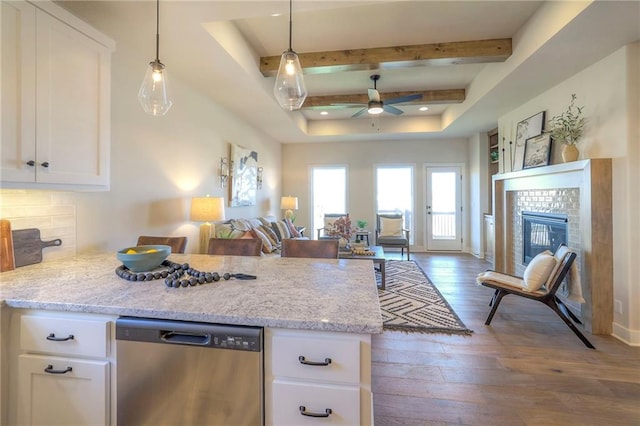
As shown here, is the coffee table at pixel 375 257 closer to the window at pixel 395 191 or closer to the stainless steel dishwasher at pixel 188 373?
the window at pixel 395 191

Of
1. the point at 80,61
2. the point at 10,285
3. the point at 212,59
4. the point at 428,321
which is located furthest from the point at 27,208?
the point at 428,321

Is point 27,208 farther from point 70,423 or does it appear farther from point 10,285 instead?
point 70,423

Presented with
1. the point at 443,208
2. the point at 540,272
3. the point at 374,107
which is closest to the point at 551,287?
the point at 540,272

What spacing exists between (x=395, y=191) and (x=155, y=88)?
604cm

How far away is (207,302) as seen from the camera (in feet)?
3.67

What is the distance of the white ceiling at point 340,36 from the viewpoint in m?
2.07

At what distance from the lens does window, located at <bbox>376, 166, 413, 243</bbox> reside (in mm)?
6977

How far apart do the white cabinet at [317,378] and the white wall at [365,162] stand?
6.24m

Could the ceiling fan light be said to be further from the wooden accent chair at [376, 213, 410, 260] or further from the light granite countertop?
the light granite countertop

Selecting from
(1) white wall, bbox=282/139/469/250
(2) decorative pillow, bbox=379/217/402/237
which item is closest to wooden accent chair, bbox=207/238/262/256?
(2) decorative pillow, bbox=379/217/402/237

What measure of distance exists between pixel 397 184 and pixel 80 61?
6.28m

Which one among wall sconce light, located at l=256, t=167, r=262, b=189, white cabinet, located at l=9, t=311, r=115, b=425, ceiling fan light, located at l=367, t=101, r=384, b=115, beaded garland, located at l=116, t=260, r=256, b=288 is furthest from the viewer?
wall sconce light, located at l=256, t=167, r=262, b=189

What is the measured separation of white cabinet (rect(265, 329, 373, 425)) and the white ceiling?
2113mm

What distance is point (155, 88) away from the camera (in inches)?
67.6
